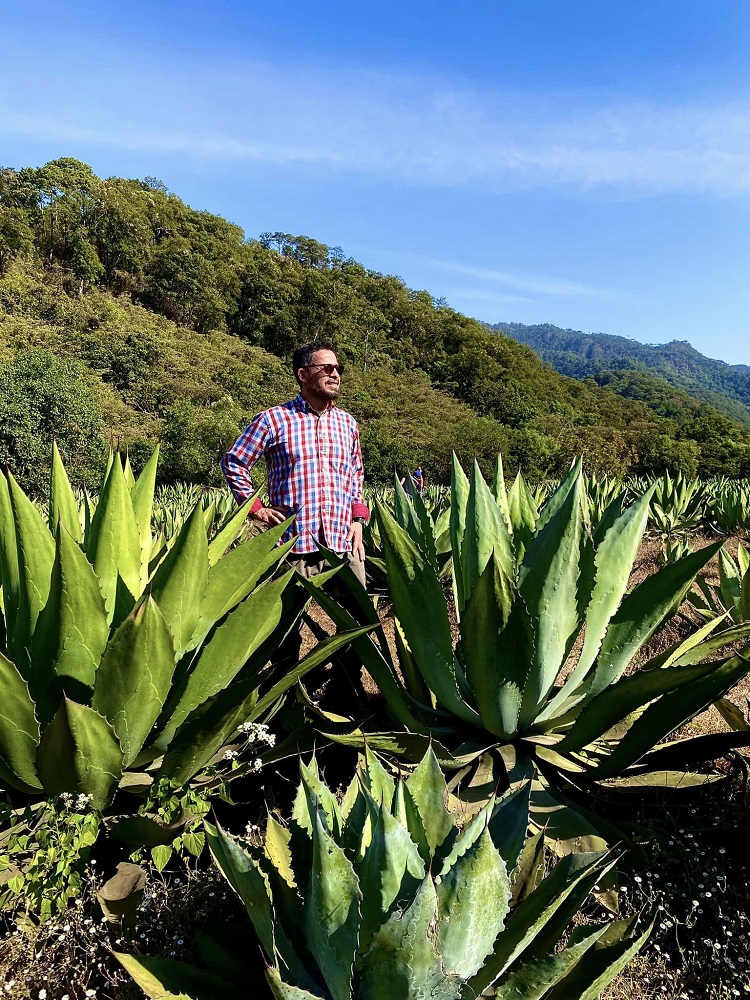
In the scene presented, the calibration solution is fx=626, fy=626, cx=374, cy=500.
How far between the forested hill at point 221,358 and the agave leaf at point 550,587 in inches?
751

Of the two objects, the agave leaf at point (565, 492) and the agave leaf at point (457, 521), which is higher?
the agave leaf at point (565, 492)

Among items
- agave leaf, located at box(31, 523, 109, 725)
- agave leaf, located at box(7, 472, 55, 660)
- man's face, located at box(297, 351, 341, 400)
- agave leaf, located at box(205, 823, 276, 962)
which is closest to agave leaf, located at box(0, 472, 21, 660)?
agave leaf, located at box(7, 472, 55, 660)

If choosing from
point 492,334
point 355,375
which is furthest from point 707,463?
point 492,334

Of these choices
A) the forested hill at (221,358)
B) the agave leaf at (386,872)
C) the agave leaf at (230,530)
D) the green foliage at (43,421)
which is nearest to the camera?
the agave leaf at (386,872)

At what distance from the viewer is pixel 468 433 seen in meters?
36.8

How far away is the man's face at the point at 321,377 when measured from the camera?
2.55m

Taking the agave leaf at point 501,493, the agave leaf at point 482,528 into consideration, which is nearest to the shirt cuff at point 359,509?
the agave leaf at point 501,493

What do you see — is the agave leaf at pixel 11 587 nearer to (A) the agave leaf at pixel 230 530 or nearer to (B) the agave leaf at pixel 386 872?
(A) the agave leaf at pixel 230 530

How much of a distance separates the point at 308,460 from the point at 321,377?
0.34m

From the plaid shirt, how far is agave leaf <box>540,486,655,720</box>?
3.96ft

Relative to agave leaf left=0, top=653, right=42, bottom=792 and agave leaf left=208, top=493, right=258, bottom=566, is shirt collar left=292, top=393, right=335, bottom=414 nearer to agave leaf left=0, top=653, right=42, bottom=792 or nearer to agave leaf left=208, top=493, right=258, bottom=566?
agave leaf left=208, top=493, right=258, bottom=566

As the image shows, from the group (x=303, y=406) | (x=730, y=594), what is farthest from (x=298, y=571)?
(x=730, y=594)

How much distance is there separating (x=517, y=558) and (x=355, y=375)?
50.5 metres

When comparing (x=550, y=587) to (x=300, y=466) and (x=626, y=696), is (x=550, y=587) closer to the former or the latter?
(x=626, y=696)
